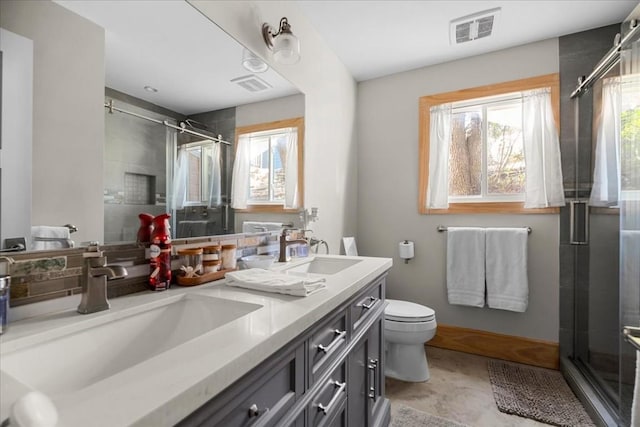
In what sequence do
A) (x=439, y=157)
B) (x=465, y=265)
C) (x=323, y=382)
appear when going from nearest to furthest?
1. (x=323, y=382)
2. (x=465, y=265)
3. (x=439, y=157)

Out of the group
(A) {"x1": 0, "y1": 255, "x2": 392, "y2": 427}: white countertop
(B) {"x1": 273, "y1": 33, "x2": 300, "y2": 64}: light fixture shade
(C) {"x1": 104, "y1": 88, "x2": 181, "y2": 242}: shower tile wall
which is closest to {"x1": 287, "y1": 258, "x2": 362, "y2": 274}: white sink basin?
(A) {"x1": 0, "y1": 255, "x2": 392, "y2": 427}: white countertop

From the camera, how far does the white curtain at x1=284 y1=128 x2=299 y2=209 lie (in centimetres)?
177

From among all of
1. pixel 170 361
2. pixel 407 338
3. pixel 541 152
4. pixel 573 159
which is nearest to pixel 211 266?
pixel 170 361

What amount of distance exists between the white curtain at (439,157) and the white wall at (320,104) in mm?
698

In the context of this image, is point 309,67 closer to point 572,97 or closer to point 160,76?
point 160,76

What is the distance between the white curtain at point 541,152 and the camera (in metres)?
2.18

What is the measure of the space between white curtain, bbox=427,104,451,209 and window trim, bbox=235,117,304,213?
1269mm

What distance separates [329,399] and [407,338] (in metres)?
1.14

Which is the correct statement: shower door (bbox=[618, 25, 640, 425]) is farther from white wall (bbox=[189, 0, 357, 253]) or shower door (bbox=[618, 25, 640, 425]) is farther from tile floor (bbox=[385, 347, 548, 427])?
white wall (bbox=[189, 0, 357, 253])

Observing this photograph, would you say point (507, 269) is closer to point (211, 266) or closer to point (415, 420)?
point (415, 420)

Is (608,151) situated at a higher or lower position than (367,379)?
higher

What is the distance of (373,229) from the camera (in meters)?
2.86

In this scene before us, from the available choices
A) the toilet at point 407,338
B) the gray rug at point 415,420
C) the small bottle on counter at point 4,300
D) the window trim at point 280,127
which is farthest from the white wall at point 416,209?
the small bottle on counter at point 4,300

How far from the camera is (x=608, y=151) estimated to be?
74.2 inches
